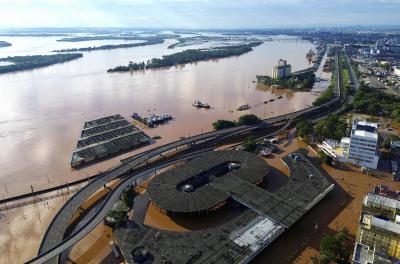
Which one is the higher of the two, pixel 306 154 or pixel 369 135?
pixel 369 135

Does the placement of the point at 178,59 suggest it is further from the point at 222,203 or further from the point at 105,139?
the point at 222,203

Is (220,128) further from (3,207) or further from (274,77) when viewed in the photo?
(274,77)

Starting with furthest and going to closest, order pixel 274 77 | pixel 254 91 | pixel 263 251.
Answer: pixel 274 77, pixel 254 91, pixel 263 251

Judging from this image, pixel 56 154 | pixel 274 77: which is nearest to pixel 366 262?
pixel 56 154

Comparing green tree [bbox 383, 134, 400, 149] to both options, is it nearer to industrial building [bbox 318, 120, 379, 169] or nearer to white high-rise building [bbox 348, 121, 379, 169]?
industrial building [bbox 318, 120, 379, 169]

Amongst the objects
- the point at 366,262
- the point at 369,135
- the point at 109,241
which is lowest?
the point at 109,241

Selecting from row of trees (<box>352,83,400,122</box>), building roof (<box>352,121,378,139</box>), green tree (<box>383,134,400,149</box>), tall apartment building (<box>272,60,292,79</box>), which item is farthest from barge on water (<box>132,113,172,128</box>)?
tall apartment building (<box>272,60,292,79</box>)

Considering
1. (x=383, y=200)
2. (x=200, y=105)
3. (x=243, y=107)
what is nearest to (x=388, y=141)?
(x=383, y=200)
